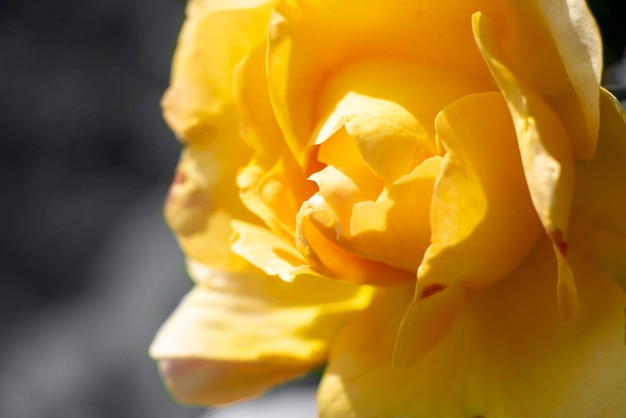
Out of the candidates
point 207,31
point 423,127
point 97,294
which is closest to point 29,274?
point 97,294

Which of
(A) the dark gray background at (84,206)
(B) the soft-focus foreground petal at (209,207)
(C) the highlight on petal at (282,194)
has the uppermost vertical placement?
(C) the highlight on petal at (282,194)

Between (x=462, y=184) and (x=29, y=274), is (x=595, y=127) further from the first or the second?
(x=29, y=274)

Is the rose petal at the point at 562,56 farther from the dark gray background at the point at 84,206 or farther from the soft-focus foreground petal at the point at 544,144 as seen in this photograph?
the dark gray background at the point at 84,206

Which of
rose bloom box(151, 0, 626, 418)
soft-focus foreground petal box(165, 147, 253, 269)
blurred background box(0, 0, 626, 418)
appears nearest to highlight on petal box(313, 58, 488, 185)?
rose bloom box(151, 0, 626, 418)

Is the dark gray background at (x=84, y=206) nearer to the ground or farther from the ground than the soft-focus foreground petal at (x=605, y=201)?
nearer to the ground

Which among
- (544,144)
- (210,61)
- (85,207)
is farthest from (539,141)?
(85,207)

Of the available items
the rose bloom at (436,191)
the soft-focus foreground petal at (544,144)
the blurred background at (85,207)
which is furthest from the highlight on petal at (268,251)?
the blurred background at (85,207)
